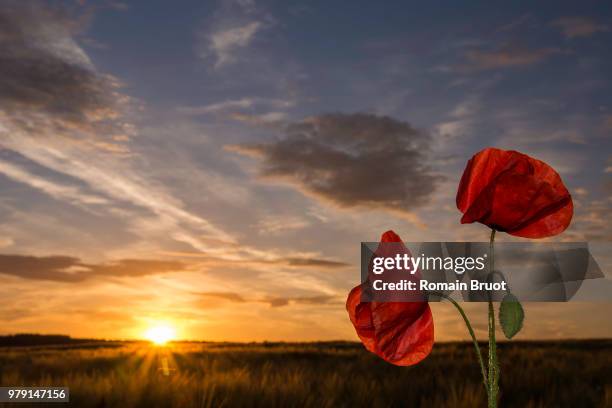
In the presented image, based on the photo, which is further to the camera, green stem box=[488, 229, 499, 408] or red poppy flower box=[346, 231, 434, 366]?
red poppy flower box=[346, 231, 434, 366]

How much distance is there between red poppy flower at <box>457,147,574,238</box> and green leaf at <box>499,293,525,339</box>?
143mm

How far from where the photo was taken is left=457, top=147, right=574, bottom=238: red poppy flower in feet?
3.69

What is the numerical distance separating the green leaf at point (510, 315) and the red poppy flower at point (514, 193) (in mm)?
143

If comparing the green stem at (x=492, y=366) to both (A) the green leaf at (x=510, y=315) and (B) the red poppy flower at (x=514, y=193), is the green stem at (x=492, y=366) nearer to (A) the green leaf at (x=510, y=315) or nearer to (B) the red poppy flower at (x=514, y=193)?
(A) the green leaf at (x=510, y=315)

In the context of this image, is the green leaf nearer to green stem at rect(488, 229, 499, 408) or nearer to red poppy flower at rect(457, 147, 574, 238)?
green stem at rect(488, 229, 499, 408)

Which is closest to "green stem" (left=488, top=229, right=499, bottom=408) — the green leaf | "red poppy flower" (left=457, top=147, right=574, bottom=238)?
the green leaf

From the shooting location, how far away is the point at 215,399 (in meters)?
4.46

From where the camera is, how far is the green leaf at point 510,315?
112 cm

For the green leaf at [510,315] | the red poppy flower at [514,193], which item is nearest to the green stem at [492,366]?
the green leaf at [510,315]

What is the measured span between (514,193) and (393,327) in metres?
0.35

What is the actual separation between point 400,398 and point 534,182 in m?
4.67

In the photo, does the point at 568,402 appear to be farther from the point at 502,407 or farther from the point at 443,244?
the point at 443,244

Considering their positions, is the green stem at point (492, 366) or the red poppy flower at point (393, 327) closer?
the green stem at point (492, 366)

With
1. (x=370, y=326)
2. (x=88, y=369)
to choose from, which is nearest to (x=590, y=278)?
(x=370, y=326)
